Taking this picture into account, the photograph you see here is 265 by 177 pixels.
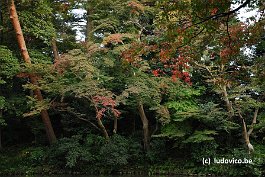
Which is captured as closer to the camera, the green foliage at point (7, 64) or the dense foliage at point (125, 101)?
the dense foliage at point (125, 101)

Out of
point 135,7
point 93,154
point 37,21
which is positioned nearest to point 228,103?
point 135,7

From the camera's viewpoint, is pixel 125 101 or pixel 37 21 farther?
pixel 37 21

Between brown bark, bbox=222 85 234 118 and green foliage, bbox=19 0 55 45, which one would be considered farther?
green foliage, bbox=19 0 55 45

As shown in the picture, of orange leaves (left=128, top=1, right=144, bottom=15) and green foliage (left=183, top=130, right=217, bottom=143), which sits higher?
orange leaves (left=128, top=1, right=144, bottom=15)

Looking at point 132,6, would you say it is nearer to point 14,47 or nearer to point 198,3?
point 14,47

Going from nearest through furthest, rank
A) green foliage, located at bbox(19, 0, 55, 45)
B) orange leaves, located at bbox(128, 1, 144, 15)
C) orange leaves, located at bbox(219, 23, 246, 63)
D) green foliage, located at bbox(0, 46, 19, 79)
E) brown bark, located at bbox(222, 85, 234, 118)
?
orange leaves, located at bbox(219, 23, 246, 63) → brown bark, located at bbox(222, 85, 234, 118) → green foliage, located at bbox(0, 46, 19, 79) → orange leaves, located at bbox(128, 1, 144, 15) → green foliage, located at bbox(19, 0, 55, 45)

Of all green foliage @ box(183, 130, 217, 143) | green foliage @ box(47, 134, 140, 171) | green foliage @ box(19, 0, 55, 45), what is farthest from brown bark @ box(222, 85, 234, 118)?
green foliage @ box(19, 0, 55, 45)

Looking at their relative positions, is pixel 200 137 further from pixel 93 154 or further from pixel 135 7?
pixel 135 7

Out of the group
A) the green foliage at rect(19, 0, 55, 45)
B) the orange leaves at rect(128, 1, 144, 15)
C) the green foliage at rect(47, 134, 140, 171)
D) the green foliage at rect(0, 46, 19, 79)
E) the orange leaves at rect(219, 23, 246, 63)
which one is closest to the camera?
the orange leaves at rect(219, 23, 246, 63)

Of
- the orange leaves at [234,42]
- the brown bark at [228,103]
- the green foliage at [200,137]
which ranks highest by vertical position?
the orange leaves at [234,42]

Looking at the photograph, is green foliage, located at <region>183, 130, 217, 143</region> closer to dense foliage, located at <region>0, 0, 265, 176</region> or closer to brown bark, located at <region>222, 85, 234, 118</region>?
dense foliage, located at <region>0, 0, 265, 176</region>

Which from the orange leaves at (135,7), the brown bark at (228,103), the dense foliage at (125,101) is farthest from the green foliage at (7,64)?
the brown bark at (228,103)

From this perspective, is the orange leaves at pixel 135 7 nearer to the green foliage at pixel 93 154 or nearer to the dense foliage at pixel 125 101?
the dense foliage at pixel 125 101

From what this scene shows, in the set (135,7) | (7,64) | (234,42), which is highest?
(135,7)
